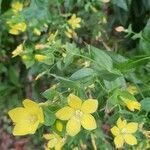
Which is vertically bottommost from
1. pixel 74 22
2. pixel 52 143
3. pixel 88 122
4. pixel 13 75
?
pixel 13 75

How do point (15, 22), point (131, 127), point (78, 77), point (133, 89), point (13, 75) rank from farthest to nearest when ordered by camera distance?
1. point (13, 75)
2. point (15, 22)
3. point (133, 89)
4. point (131, 127)
5. point (78, 77)

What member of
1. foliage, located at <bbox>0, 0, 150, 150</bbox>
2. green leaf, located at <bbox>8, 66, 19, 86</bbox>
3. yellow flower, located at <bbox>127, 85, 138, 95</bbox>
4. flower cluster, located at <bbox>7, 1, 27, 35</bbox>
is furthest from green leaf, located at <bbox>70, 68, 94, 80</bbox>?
green leaf, located at <bbox>8, 66, 19, 86</bbox>

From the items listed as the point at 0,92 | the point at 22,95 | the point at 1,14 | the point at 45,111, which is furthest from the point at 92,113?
the point at 22,95

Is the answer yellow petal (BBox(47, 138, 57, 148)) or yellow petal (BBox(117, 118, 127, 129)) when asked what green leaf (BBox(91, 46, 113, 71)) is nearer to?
yellow petal (BBox(117, 118, 127, 129))

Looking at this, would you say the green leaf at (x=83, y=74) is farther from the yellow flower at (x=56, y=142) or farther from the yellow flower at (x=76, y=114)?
the yellow flower at (x=56, y=142)

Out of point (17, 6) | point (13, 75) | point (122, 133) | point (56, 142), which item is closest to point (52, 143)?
point (56, 142)

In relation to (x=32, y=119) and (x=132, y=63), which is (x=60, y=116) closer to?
(x=32, y=119)

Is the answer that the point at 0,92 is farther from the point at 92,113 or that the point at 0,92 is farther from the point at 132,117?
the point at 92,113
